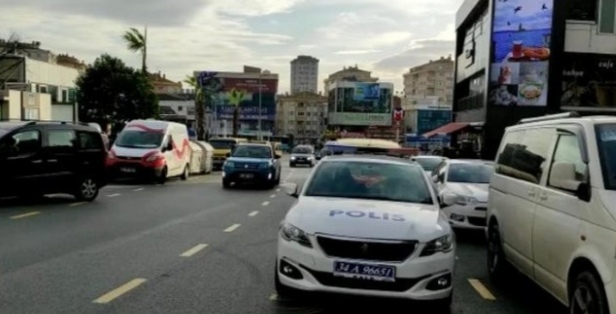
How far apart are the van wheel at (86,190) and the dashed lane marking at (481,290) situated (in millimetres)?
10813

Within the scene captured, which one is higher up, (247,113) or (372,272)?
(247,113)

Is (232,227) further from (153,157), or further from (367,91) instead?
(367,91)

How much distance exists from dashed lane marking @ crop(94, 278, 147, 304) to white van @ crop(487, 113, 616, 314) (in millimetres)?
4052

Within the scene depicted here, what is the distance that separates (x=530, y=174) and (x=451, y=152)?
3174 cm

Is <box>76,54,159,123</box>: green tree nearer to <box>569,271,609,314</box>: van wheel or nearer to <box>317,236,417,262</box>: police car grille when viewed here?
<box>317,236,417,262</box>: police car grille

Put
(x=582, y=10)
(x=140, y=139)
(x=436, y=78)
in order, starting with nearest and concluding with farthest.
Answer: (x=140, y=139) < (x=582, y=10) < (x=436, y=78)

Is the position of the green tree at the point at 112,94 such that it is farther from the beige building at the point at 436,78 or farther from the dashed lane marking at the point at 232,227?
the beige building at the point at 436,78

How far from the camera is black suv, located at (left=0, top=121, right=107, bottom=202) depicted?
1436 cm

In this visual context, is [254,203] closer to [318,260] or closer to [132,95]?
[318,260]

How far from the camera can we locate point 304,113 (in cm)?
16500

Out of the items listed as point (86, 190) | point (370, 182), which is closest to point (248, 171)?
point (86, 190)

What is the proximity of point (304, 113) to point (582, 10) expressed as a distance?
128344 millimetres

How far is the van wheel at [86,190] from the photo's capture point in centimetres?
1617

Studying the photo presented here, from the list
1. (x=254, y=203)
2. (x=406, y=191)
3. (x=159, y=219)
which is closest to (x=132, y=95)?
(x=254, y=203)
